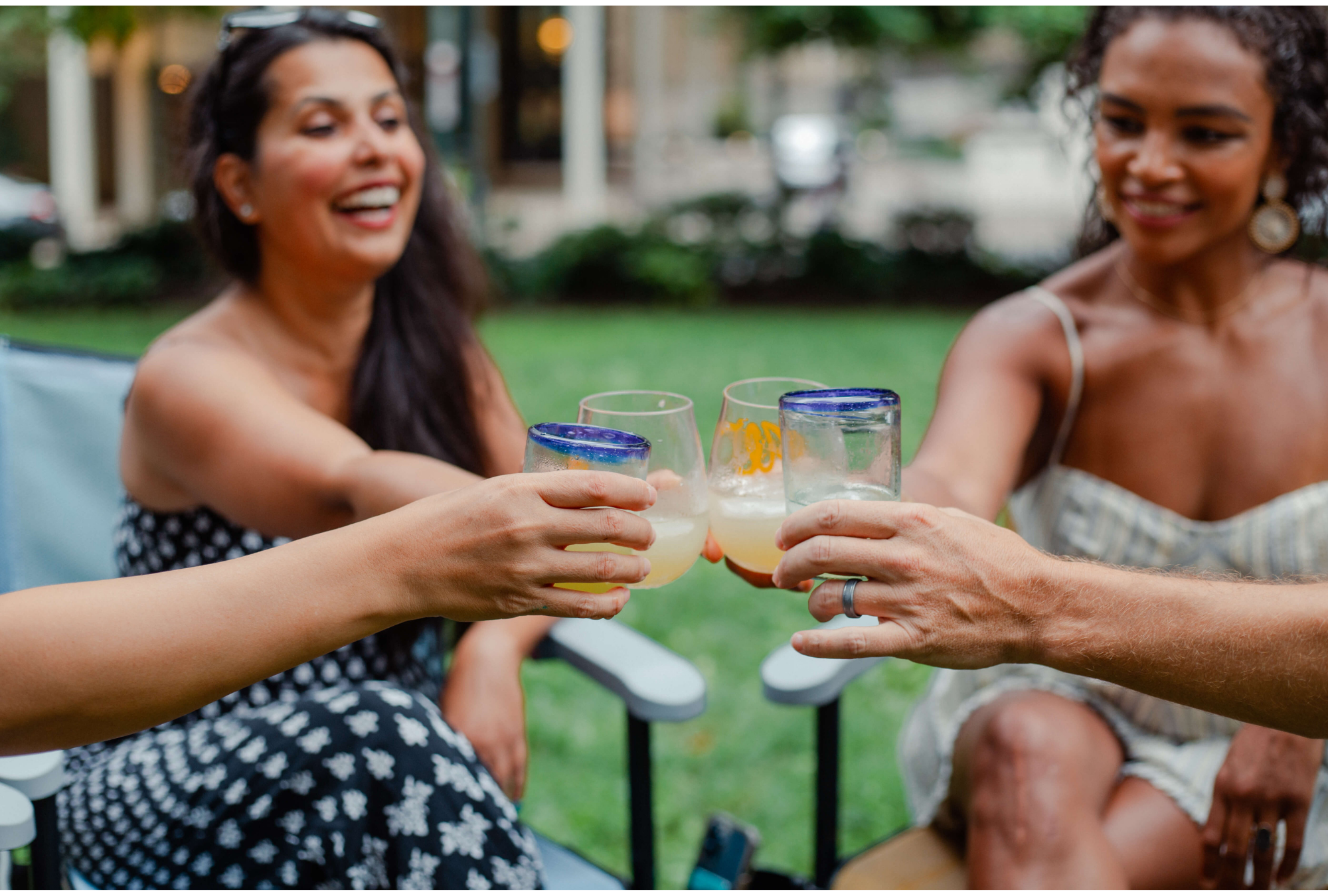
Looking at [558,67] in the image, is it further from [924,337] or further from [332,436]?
[332,436]

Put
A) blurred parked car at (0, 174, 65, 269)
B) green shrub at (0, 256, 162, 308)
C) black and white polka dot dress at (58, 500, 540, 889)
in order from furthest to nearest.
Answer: blurred parked car at (0, 174, 65, 269) → green shrub at (0, 256, 162, 308) → black and white polka dot dress at (58, 500, 540, 889)

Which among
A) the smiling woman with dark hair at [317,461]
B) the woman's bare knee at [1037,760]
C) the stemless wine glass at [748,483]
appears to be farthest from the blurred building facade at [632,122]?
the stemless wine glass at [748,483]

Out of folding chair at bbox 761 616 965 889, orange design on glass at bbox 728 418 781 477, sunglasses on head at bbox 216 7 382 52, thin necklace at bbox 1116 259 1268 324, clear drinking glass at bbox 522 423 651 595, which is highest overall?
sunglasses on head at bbox 216 7 382 52

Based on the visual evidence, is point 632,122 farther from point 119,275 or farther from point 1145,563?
point 1145,563

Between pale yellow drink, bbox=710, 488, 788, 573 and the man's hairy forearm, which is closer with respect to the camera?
the man's hairy forearm

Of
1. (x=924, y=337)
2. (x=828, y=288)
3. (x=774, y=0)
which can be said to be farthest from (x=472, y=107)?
(x=924, y=337)

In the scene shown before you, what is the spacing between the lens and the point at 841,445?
1427 mm

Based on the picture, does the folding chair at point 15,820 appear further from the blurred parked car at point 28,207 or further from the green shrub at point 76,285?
the blurred parked car at point 28,207

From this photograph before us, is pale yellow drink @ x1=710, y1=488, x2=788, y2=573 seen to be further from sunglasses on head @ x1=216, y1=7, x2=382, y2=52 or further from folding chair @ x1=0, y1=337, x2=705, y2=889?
folding chair @ x1=0, y1=337, x2=705, y2=889

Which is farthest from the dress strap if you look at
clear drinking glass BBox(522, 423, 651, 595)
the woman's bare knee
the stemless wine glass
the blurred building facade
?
the blurred building facade

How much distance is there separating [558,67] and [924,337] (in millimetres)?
11681

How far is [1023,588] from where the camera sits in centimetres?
137

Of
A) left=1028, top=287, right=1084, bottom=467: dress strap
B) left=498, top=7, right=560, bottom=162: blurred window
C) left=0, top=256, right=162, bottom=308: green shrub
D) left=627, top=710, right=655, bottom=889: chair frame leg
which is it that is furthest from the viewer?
left=498, top=7, right=560, bottom=162: blurred window

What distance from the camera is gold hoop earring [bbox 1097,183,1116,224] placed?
219 cm
